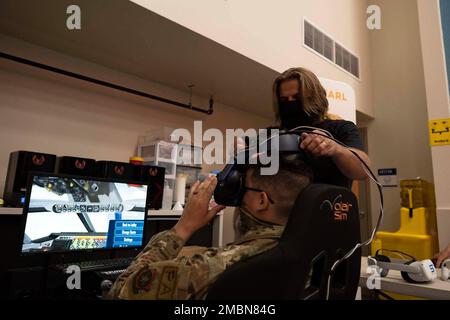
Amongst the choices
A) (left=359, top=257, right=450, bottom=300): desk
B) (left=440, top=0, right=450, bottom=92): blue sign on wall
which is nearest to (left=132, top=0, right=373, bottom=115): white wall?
(left=440, top=0, right=450, bottom=92): blue sign on wall

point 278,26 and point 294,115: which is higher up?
point 278,26

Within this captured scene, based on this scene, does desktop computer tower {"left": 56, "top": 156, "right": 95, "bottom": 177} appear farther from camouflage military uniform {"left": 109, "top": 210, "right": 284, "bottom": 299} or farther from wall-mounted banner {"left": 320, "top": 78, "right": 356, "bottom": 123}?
wall-mounted banner {"left": 320, "top": 78, "right": 356, "bottom": 123}

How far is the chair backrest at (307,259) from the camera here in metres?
0.48

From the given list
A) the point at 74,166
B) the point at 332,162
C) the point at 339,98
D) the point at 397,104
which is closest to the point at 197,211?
the point at 332,162

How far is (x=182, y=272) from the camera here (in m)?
0.53

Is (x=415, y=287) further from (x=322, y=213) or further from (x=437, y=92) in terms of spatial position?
(x=437, y=92)

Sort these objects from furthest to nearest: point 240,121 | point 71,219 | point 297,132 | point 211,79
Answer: point 240,121 → point 211,79 → point 71,219 → point 297,132

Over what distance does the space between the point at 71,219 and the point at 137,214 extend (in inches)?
12.6

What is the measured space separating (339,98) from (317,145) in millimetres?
1548

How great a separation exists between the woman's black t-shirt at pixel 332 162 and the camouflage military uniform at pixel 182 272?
271 mm
